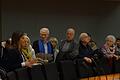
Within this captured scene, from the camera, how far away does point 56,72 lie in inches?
229

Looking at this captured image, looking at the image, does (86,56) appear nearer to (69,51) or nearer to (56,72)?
(69,51)

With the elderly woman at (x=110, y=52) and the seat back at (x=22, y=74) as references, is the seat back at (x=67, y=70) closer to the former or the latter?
the elderly woman at (x=110, y=52)

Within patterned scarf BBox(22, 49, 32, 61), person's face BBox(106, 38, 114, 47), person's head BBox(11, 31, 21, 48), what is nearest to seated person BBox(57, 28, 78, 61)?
person's face BBox(106, 38, 114, 47)

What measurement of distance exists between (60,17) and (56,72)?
15.3 feet

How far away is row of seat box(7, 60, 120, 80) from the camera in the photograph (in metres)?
4.70

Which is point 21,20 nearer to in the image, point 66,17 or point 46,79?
point 66,17

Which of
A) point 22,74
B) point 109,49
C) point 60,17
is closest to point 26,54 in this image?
point 22,74

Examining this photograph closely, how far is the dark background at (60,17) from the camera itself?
9.04 m

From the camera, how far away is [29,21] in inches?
374

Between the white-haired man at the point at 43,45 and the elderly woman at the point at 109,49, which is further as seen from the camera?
the elderly woman at the point at 109,49

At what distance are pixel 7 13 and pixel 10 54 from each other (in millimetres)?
4598

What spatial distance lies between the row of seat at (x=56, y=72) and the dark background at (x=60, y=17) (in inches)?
122

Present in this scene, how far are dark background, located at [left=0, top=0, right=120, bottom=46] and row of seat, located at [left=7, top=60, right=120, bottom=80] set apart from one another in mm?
3101

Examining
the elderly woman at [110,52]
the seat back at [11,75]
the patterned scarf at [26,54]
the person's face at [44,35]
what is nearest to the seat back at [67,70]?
the person's face at [44,35]
